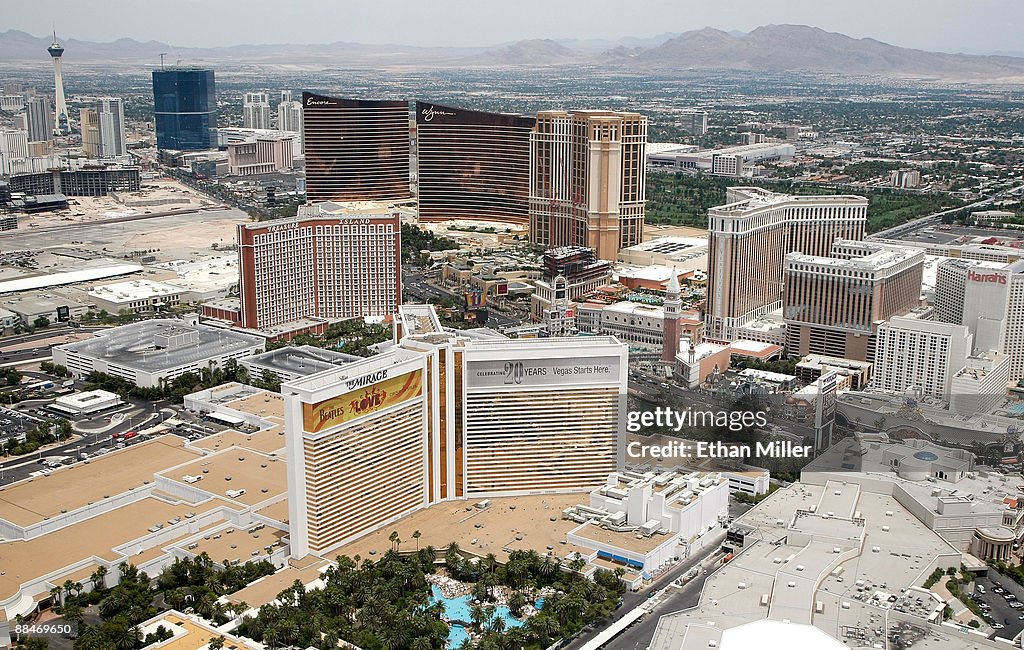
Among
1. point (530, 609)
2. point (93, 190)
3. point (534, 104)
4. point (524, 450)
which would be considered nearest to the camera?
point (530, 609)

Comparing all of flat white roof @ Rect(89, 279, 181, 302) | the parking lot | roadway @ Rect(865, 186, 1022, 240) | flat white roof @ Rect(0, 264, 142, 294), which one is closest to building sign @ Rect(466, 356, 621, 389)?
the parking lot

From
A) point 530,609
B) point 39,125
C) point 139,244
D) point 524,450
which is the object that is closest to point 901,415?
point 524,450

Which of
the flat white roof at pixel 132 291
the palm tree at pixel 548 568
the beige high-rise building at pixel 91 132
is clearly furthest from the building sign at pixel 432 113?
the palm tree at pixel 548 568

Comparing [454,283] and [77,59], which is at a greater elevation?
[77,59]

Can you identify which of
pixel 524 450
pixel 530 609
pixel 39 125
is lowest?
pixel 530 609

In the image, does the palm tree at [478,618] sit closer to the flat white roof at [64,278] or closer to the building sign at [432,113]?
the flat white roof at [64,278]

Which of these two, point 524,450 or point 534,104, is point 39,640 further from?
point 534,104

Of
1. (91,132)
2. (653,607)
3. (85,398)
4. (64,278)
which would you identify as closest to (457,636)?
(653,607)

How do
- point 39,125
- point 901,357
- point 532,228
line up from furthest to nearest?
point 39,125, point 532,228, point 901,357
